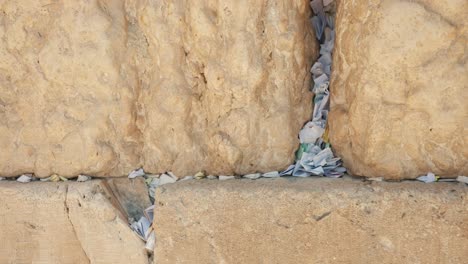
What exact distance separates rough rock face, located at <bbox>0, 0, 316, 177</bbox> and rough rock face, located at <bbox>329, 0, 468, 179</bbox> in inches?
11.3

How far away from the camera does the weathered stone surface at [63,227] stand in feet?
7.27

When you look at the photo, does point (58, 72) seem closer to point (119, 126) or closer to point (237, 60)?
point (119, 126)

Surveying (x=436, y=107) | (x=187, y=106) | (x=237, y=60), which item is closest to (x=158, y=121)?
(x=187, y=106)

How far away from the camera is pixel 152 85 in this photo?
7.48 ft

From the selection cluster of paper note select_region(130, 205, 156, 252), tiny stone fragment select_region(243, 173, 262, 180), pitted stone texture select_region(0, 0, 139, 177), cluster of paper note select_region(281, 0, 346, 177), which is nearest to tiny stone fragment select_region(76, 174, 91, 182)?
pitted stone texture select_region(0, 0, 139, 177)

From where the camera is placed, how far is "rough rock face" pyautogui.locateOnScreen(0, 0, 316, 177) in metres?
2.13

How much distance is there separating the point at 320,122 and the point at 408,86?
0.44 metres

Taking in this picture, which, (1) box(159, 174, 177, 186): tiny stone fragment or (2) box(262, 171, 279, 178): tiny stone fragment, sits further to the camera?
(1) box(159, 174, 177, 186): tiny stone fragment

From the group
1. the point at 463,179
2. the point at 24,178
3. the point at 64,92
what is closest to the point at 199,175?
the point at 64,92

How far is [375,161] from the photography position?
2.00 m

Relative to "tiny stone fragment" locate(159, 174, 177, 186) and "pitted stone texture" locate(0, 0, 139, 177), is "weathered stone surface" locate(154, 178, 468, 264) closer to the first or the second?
"tiny stone fragment" locate(159, 174, 177, 186)

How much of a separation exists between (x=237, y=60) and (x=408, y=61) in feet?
2.10

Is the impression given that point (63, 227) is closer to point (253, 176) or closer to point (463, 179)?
point (253, 176)

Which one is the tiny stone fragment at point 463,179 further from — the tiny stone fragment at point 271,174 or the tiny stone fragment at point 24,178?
the tiny stone fragment at point 24,178
